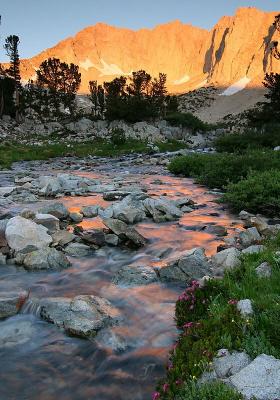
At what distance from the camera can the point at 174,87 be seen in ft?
647

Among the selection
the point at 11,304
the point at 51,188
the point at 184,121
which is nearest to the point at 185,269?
the point at 11,304

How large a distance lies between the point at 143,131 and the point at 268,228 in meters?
40.0

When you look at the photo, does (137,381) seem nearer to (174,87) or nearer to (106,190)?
(106,190)

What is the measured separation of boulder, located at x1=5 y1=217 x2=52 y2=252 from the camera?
7.56 meters

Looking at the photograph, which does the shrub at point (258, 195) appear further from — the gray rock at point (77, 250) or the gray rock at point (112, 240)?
the gray rock at point (77, 250)

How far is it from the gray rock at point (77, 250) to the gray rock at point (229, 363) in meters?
4.35

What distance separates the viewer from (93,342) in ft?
15.6

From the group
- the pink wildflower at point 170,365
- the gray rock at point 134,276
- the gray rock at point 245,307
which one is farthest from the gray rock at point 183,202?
the pink wildflower at point 170,365

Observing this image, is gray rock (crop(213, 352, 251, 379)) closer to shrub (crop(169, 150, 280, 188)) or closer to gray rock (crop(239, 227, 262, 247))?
gray rock (crop(239, 227, 262, 247))

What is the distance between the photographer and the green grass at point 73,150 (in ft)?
93.0

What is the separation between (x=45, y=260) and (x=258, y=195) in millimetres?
6544

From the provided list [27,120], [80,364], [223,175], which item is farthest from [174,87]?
[80,364]

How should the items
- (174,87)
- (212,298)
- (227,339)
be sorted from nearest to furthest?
(227,339)
(212,298)
(174,87)

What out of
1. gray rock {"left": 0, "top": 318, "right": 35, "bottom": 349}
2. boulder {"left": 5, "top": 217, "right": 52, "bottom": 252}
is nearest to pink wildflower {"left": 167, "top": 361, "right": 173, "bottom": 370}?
gray rock {"left": 0, "top": 318, "right": 35, "bottom": 349}
